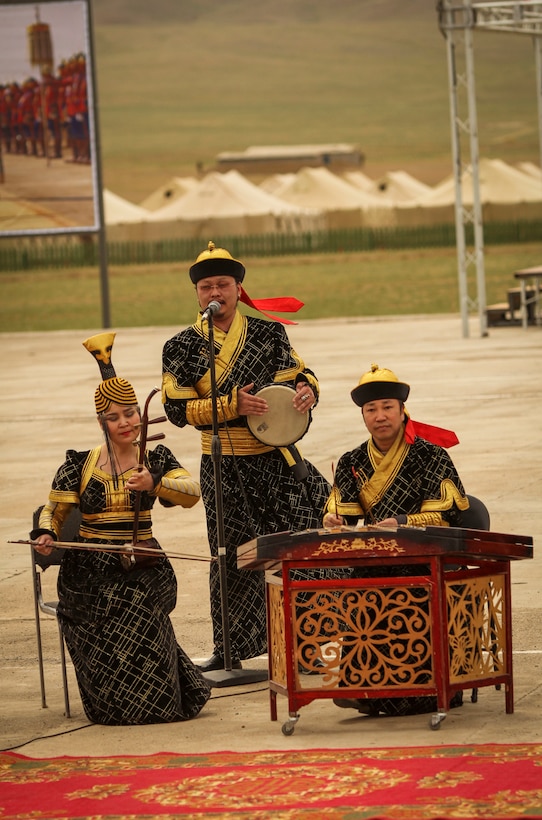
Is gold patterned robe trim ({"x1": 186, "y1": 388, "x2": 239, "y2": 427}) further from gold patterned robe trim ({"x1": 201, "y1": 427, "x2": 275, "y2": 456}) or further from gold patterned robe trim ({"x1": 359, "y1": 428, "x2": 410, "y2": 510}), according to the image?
gold patterned robe trim ({"x1": 359, "y1": 428, "x2": 410, "y2": 510})

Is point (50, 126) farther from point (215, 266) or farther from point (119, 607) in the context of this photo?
point (119, 607)

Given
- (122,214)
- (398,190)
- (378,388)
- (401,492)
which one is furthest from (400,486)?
(398,190)

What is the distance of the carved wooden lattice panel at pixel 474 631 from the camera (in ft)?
18.4

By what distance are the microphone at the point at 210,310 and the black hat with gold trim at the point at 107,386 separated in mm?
481

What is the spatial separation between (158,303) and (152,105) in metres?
60.4

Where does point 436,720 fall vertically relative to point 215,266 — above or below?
below

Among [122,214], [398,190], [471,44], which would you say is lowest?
[471,44]

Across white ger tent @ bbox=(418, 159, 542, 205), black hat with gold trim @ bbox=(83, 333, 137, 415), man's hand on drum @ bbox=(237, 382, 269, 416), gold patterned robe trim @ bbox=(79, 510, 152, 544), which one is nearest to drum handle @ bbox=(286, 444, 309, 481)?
man's hand on drum @ bbox=(237, 382, 269, 416)

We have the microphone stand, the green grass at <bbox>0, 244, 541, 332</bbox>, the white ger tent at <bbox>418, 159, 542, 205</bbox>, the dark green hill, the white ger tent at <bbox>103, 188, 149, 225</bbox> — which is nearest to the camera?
the microphone stand

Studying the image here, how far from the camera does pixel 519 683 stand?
6.17 m

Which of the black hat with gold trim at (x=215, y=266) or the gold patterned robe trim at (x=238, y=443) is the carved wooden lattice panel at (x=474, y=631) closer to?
the gold patterned robe trim at (x=238, y=443)

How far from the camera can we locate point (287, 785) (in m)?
4.83

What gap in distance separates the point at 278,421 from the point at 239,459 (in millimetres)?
296

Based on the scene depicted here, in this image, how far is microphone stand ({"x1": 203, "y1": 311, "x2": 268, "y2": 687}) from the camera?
252 inches
